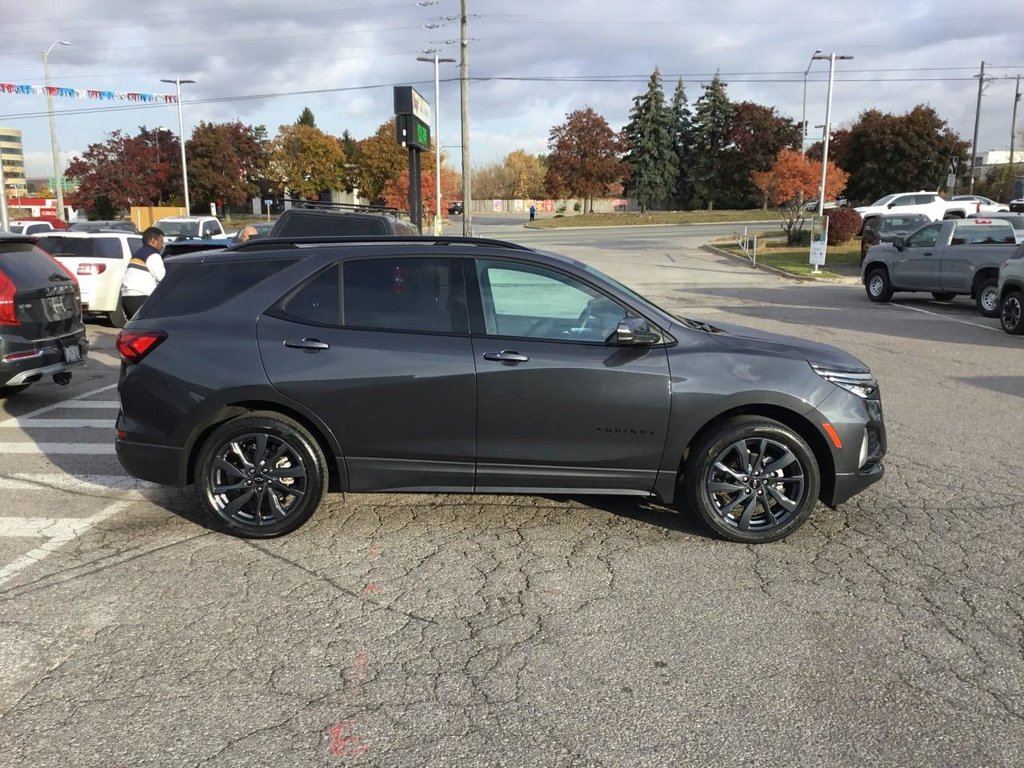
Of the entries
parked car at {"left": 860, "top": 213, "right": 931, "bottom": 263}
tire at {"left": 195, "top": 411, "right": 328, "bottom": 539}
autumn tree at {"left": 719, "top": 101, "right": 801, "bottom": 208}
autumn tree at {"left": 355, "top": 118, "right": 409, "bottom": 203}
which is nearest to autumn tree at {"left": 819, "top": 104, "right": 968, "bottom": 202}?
autumn tree at {"left": 719, "top": 101, "right": 801, "bottom": 208}

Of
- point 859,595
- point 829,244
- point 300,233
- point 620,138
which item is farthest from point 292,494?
point 620,138

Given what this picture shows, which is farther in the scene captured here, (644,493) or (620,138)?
(620,138)

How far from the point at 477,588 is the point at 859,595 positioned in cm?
197


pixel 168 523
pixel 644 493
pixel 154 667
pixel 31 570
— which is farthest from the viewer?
pixel 168 523

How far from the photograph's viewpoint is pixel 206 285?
193 inches

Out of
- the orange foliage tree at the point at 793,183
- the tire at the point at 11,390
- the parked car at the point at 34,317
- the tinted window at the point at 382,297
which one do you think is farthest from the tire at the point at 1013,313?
the orange foliage tree at the point at 793,183

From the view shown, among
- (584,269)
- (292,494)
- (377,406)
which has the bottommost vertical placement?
(292,494)

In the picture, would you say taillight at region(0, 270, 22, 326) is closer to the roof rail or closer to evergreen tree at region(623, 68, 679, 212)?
the roof rail

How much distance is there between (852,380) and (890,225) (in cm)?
2265

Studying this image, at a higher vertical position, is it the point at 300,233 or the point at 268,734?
the point at 300,233

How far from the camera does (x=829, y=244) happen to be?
31719 millimetres

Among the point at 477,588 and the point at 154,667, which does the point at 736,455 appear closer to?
the point at 477,588

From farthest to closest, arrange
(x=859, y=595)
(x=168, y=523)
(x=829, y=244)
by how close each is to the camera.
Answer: (x=829, y=244), (x=168, y=523), (x=859, y=595)

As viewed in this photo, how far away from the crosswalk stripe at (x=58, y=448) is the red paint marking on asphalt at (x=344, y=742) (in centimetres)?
453
